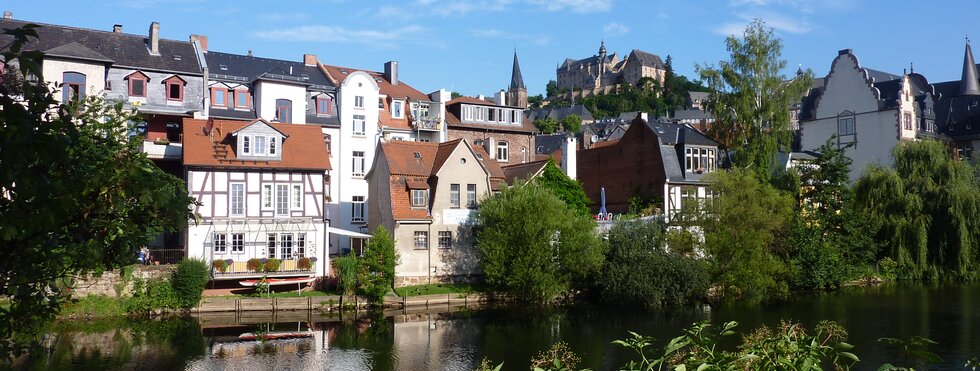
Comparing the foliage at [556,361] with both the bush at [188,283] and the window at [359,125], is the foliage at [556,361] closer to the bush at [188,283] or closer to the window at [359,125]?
the bush at [188,283]

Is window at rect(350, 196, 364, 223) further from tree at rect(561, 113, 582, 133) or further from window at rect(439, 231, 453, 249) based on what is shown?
tree at rect(561, 113, 582, 133)

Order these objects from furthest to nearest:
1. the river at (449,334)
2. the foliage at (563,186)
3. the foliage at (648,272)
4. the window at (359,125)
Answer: the window at (359,125)
the foliage at (563,186)
the foliage at (648,272)
the river at (449,334)

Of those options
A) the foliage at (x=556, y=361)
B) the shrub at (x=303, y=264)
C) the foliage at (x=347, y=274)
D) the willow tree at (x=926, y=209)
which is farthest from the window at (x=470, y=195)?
the foliage at (x=556, y=361)

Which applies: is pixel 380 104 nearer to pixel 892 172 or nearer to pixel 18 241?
pixel 892 172

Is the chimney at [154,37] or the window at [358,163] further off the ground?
the chimney at [154,37]

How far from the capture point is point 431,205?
38406 millimetres

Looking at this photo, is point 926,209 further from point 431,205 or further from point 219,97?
point 219,97

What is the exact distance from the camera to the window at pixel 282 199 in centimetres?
3697

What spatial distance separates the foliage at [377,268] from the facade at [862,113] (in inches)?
1438

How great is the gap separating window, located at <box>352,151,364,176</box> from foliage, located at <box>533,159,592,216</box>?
1052 centimetres

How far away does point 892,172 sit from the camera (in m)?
45.1

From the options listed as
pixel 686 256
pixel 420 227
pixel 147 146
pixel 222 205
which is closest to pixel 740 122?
pixel 686 256

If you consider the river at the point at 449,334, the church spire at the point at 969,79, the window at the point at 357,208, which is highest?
the church spire at the point at 969,79

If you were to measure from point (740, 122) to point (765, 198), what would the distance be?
9367mm
